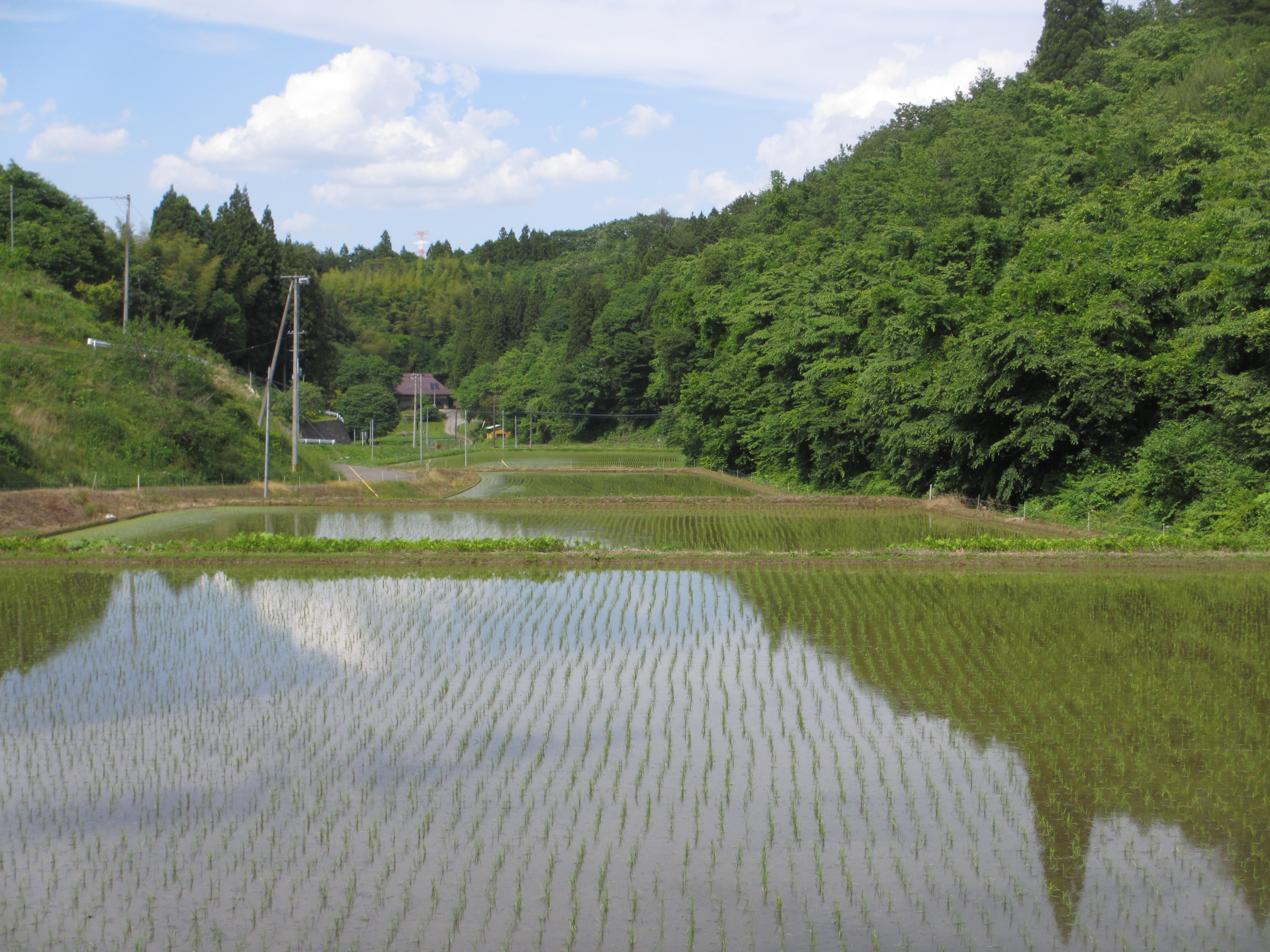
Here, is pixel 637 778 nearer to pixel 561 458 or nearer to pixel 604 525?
pixel 604 525

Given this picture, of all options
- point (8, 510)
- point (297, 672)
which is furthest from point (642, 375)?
point (297, 672)

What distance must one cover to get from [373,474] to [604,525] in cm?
1780

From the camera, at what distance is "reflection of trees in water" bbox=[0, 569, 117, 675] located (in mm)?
11875

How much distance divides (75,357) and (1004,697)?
34239mm

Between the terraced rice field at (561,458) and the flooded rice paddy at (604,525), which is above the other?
the terraced rice field at (561,458)

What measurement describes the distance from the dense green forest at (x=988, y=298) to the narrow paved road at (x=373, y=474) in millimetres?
13597

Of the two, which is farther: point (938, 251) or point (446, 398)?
point (446, 398)

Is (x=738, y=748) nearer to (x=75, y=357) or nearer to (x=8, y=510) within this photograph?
(x=8, y=510)

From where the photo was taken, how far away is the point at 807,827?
6.96 m

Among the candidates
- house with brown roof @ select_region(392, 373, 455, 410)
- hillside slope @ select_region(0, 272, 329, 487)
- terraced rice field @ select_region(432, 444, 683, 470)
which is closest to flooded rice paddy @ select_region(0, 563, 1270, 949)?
hillside slope @ select_region(0, 272, 329, 487)

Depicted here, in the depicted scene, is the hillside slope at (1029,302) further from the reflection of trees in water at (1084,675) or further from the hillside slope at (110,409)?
the hillside slope at (110,409)

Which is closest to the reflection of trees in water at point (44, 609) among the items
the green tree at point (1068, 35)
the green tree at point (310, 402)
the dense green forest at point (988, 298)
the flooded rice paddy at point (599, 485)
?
the flooded rice paddy at point (599, 485)

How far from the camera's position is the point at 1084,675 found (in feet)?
35.4

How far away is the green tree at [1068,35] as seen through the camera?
181 feet
